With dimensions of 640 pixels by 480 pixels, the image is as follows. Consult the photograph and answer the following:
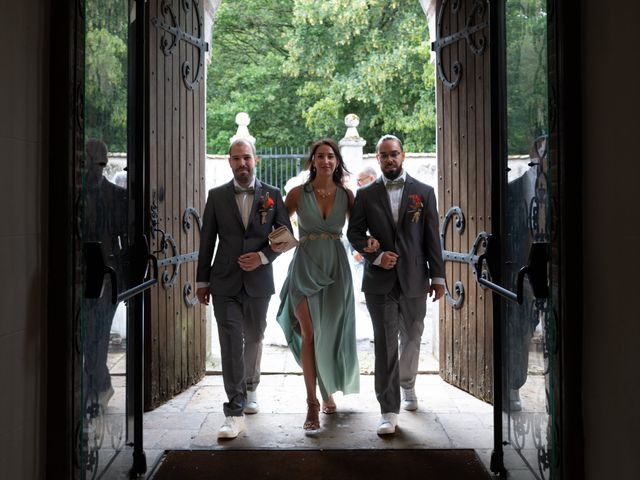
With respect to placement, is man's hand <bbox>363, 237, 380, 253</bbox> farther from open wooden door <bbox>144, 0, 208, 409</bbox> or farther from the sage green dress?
open wooden door <bbox>144, 0, 208, 409</bbox>

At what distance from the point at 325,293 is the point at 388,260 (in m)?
0.56

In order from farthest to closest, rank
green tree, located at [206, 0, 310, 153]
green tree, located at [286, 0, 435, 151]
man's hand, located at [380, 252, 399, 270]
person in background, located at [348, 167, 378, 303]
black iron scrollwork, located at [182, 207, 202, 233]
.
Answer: green tree, located at [206, 0, 310, 153]
green tree, located at [286, 0, 435, 151]
person in background, located at [348, 167, 378, 303]
black iron scrollwork, located at [182, 207, 202, 233]
man's hand, located at [380, 252, 399, 270]

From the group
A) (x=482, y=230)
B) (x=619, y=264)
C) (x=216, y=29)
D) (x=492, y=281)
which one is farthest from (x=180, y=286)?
(x=216, y=29)

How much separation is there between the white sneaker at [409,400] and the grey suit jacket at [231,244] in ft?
4.05

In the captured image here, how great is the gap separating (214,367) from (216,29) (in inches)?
473

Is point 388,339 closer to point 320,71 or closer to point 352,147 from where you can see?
point 352,147

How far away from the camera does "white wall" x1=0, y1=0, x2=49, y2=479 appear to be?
2.09 meters

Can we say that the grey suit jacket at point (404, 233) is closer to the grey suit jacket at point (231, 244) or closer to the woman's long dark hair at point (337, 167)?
the woman's long dark hair at point (337, 167)

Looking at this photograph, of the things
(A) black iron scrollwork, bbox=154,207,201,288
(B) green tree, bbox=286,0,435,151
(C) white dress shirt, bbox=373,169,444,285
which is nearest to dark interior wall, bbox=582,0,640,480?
(C) white dress shirt, bbox=373,169,444,285

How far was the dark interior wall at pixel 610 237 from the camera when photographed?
1909 mm

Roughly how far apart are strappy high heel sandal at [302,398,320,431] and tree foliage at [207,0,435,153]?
10.6m

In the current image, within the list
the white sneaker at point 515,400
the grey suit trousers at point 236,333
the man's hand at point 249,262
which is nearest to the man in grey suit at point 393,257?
the man's hand at point 249,262

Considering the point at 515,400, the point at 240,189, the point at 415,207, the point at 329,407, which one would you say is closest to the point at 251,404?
the point at 329,407

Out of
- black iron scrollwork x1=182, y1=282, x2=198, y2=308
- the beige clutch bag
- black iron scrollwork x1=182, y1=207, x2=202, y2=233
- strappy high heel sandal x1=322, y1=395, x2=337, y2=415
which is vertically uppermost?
black iron scrollwork x1=182, y1=207, x2=202, y2=233
